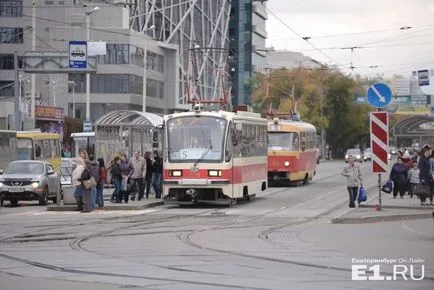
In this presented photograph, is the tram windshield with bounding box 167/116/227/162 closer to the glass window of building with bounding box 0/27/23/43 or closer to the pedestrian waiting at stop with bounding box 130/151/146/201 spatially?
the pedestrian waiting at stop with bounding box 130/151/146/201

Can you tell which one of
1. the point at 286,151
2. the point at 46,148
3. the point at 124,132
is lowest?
the point at 286,151

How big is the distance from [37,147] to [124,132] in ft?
22.9

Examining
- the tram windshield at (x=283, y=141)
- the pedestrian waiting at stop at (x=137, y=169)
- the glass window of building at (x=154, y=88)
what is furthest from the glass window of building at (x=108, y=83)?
the pedestrian waiting at stop at (x=137, y=169)

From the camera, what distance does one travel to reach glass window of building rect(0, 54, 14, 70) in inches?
3846

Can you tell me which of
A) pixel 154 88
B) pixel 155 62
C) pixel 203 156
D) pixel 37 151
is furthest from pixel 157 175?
pixel 154 88

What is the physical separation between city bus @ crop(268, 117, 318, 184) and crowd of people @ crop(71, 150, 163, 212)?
916cm

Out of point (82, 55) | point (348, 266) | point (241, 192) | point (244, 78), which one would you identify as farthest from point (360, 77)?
point (348, 266)

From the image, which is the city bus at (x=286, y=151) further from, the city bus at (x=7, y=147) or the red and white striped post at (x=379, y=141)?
the red and white striped post at (x=379, y=141)

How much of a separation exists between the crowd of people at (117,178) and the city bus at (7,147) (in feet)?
25.0

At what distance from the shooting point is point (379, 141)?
80.8ft

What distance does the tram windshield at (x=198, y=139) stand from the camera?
29.1 metres

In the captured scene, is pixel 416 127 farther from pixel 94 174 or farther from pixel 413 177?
pixel 94 174

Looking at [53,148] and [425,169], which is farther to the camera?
[53,148]

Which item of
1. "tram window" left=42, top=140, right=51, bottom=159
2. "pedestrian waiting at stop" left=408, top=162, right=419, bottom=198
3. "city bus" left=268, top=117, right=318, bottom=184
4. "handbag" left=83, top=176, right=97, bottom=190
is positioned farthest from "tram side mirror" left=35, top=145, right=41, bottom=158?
"pedestrian waiting at stop" left=408, top=162, right=419, bottom=198
